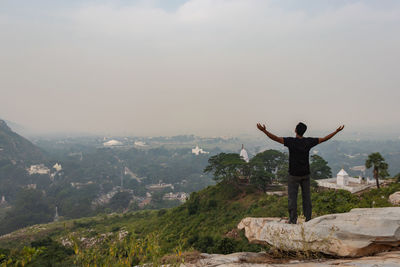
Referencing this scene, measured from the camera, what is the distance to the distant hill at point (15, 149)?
125 metres

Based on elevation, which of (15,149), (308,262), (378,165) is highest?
(308,262)

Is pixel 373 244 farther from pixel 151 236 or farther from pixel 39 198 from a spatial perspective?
pixel 39 198

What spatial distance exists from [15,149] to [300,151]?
17570cm

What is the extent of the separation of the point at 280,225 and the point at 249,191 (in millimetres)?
22242

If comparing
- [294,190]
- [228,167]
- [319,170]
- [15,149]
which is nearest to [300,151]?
[294,190]

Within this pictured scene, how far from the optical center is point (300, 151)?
4402 mm

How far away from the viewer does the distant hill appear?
411 feet

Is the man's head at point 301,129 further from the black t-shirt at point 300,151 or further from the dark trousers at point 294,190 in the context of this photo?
the dark trousers at point 294,190

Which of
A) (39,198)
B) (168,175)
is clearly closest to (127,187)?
(168,175)

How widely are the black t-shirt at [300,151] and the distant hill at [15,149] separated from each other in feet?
525

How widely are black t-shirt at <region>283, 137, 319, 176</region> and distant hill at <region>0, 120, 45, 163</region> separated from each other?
525ft

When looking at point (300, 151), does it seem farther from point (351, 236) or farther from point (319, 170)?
point (319, 170)

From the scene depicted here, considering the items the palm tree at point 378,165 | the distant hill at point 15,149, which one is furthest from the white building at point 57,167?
the palm tree at point 378,165

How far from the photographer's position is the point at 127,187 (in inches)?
4382
